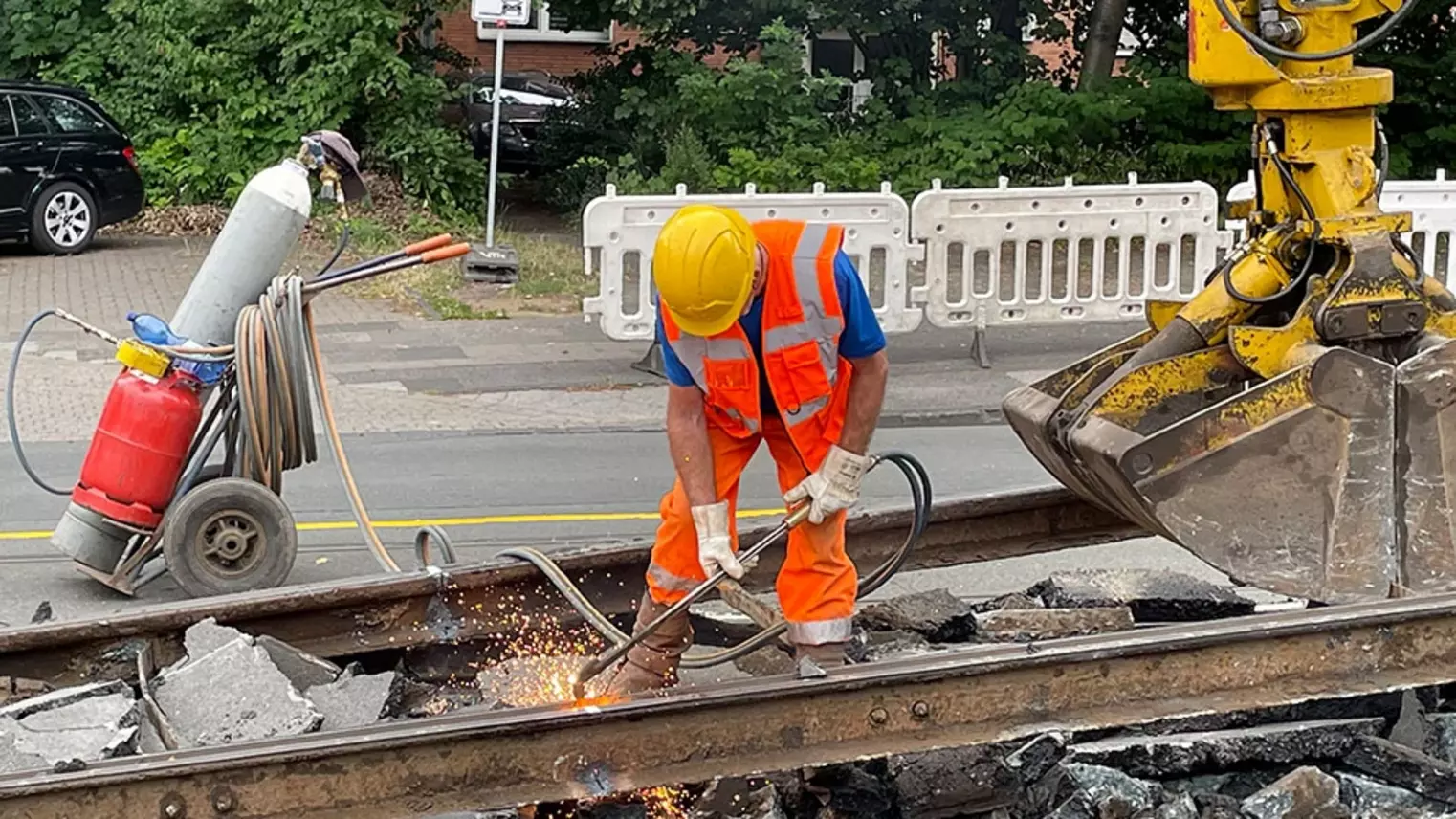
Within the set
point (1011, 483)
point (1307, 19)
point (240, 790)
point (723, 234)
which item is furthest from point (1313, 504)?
point (1011, 483)

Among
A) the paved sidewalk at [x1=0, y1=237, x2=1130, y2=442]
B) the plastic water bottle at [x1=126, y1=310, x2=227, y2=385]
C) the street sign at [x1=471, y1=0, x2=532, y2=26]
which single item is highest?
the street sign at [x1=471, y1=0, x2=532, y2=26]

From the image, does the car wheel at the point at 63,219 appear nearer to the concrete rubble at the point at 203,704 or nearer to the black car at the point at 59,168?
the black car at the point at 59,168

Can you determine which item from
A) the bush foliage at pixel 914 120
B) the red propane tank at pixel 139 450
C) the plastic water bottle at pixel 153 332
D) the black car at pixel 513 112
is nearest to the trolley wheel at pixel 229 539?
the red propane tank at pixel 139 450

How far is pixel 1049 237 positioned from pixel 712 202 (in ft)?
8.15

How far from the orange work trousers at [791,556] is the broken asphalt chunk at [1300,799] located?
1.22 metres

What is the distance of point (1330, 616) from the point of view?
15.0 feet

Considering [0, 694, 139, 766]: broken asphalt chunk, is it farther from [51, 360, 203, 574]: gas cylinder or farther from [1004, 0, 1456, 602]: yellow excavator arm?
[1004, 0, 1456, 602]: yellow excavator arm

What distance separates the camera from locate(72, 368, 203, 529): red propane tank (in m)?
7.11

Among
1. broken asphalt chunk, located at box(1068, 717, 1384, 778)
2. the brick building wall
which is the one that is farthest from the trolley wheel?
the brick building wall

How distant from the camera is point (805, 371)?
4820mm

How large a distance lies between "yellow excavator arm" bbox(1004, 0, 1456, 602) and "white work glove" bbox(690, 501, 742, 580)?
3.99 ft

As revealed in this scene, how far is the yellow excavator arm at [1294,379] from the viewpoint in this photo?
5.21 meters

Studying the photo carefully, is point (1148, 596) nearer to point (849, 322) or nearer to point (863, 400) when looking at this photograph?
point (863, 400)

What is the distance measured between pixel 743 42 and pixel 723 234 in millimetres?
14713
